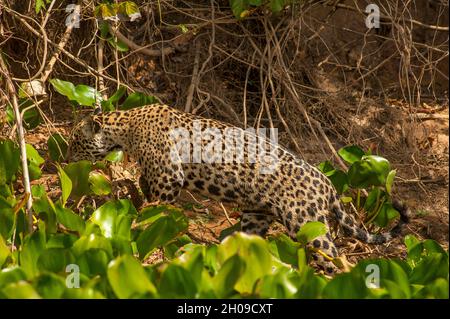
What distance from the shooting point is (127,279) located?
4.13 metres

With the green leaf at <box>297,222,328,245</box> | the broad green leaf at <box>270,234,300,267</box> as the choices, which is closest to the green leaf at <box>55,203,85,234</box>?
the broad green leaf at <box>270,234,300,267</box>

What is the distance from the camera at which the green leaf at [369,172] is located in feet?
22.8

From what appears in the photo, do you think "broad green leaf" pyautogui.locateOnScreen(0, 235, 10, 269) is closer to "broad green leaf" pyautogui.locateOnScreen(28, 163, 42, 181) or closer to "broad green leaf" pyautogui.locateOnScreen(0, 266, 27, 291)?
"broad green leaf" pyautogui.locateOnScreen(0, 266, 27, 291)

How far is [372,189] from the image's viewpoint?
739 cm

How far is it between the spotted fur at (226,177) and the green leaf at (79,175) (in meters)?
0.72

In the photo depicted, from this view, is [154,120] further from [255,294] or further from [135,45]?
[255,294]

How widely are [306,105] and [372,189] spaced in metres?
2.16

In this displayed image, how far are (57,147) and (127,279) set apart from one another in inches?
139

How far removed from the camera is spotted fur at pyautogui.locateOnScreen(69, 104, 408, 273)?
6613 mm

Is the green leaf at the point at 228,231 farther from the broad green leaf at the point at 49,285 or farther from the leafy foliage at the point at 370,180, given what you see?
the broad green leaf at the point at 49,285

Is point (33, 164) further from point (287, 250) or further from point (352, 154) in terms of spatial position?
point (352, 154)

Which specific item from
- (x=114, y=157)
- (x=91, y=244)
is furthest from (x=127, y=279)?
(x=114, y=157)

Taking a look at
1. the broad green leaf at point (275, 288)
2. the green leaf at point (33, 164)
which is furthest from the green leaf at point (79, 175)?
the broad green leaf at point (275, 288)

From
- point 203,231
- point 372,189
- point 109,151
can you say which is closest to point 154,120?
point 109,151
